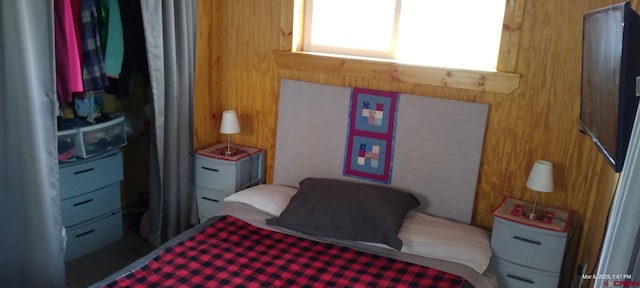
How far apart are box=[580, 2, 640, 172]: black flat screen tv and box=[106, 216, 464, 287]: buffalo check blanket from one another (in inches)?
37.7

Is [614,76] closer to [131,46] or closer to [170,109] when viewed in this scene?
[170,109]

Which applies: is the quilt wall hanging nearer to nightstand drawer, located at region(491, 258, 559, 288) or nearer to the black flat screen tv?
nightstand drawer, located at region(491, 258, 559, 288)

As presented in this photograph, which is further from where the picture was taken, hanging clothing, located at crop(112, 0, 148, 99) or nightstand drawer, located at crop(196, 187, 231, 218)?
nightstand drawer, located at crop(196, 187, 231, 218)

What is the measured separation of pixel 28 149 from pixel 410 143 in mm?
1906

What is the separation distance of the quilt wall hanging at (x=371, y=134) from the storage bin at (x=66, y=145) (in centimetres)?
155

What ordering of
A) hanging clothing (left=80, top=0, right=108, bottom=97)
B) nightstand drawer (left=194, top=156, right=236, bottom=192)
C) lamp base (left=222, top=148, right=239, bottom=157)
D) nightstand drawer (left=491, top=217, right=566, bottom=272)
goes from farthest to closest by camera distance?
lamp base (left=222, top=148, right=239, bottom=157) < nightstand drawer (left=194, top=156, right=236, bottom=192) < hanging clothing (left=80, top=0, right=108, bottom=97) < nightstand drawer (left=491, top=217, right=566, bottom=272)

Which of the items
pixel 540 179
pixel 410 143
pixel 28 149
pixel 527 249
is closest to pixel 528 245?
pixel 527 249

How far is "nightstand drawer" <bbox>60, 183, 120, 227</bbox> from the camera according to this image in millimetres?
2715

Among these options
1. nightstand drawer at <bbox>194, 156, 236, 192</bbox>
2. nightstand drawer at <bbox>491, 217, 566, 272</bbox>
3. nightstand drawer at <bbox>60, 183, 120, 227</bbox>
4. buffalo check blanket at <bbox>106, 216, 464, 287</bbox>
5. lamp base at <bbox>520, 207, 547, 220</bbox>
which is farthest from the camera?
nightstand drawer at <bbox>194, 156, 236, 192</bbox>

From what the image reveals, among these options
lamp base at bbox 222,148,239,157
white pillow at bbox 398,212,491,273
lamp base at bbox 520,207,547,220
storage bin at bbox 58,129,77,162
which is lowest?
white pillow at bbox 398,212,491,273

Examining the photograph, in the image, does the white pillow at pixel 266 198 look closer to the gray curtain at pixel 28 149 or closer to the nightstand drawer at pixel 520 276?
the gray curtain at pixel 28 149

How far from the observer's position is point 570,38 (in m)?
2.33

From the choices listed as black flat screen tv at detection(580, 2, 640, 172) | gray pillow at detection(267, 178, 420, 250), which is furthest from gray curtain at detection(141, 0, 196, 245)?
black flat screen tv at detection(580, 2, 640, 172)

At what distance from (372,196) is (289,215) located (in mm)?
449
